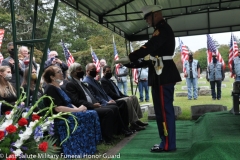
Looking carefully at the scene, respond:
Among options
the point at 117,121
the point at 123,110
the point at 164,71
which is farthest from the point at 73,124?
the point at 123,110

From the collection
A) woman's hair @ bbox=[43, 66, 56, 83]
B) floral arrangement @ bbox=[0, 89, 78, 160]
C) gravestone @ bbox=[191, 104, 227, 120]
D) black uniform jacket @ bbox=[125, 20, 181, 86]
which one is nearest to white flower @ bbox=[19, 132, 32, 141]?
floral arrangement @ bbox=[0, 89, 78, 160]

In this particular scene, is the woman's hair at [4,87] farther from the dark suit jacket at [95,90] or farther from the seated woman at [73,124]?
the dark suit jacket at [95,90]

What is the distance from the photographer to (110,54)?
23359 mm

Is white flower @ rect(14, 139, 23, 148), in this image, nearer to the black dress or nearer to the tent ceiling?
the black dress

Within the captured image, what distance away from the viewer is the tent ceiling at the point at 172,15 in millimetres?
6561

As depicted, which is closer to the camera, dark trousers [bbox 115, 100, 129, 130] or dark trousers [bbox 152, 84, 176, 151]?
dark trousers [bbox 152, 84, 176, 151]

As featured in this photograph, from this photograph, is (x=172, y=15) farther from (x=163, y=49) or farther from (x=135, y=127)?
(x=163, y=49)

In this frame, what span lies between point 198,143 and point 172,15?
5.17m

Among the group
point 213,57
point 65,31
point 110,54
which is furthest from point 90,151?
point 65,31

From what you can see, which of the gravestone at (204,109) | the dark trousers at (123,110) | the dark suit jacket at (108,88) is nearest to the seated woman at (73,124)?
the dark trousers at (123,110)

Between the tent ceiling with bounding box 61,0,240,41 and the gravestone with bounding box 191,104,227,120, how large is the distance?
90.5 inches

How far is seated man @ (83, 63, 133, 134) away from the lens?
5.70 metres

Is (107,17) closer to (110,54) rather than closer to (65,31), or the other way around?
(110,54)

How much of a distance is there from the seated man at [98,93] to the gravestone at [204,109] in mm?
2231
